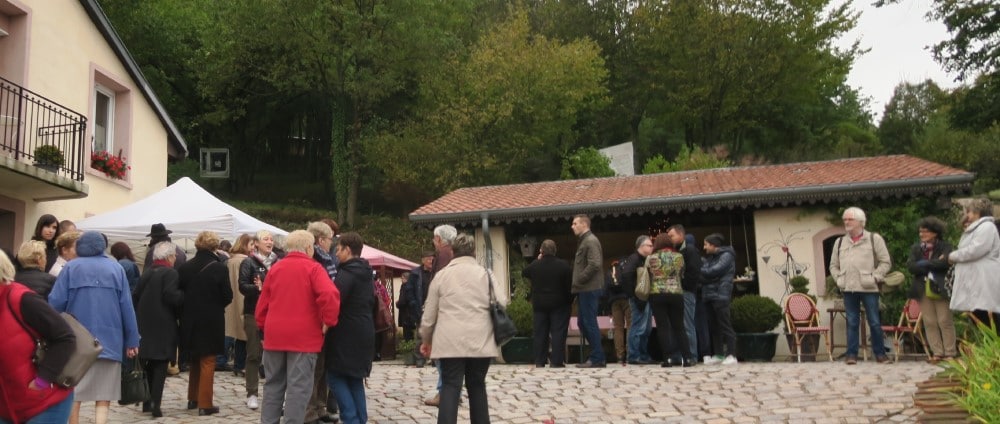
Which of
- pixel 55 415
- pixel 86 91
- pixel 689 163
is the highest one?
pixel 689 163

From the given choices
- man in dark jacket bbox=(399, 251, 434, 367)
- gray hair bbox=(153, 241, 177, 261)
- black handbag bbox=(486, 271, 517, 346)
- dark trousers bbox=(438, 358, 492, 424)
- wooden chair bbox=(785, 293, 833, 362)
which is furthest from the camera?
wooden chair bbox=(785, 293, 833, 362)

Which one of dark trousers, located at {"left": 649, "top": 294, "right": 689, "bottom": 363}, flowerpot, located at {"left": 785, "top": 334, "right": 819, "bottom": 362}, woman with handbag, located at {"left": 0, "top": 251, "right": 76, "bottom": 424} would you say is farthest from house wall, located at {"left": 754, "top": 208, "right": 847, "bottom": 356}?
woman with handbag, located at {"left": 0, "top": 251, "right": 76, "bottom": 424}

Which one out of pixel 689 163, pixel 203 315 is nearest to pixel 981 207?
pixel 203 315

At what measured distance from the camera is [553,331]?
470 inches

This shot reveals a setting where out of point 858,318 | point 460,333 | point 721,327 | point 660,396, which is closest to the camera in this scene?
point 460,333

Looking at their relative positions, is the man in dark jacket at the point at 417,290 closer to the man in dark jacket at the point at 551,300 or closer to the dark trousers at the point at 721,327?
A: the man in dark jacket at the point at 551,300

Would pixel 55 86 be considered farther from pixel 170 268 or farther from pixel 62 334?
pixel 62 334

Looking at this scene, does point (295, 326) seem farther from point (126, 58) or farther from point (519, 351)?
point (126, 58)

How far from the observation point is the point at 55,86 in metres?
14.8

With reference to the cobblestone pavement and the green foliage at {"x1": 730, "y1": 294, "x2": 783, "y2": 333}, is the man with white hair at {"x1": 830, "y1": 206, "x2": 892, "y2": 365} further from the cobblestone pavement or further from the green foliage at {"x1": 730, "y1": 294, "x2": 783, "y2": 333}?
the green foliage at {"x1": 730, "y1": 294, "x2": 783, "y2": 333}

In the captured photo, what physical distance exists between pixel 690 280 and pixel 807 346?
4227mm

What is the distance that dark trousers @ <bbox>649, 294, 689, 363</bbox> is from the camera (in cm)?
1149

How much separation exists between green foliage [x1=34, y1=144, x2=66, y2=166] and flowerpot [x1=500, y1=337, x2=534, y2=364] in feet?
23.5

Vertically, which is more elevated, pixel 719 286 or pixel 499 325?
pixel 719 286
